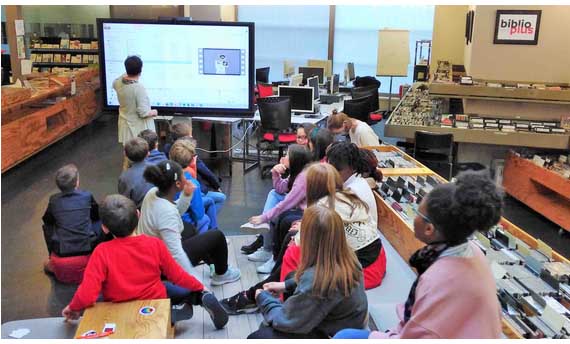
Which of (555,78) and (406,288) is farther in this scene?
(555,78)

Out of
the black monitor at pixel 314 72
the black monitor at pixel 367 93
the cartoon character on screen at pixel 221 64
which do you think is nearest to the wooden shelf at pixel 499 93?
the black monitor at pixel 367 93

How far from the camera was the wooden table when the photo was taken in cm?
235

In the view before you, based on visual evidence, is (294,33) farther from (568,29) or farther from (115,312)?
(115,312)

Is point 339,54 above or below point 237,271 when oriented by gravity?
above

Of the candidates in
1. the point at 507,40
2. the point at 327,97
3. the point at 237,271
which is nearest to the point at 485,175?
the point at 237,271

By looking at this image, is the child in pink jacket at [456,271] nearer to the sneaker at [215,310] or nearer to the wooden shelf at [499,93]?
the sneaker at [215,310]

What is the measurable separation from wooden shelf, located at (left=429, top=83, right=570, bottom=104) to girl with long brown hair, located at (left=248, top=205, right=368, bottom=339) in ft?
16.1

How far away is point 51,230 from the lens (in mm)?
3877

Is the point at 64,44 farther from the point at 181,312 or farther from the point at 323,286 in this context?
the point at 323,286

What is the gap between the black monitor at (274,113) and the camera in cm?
666

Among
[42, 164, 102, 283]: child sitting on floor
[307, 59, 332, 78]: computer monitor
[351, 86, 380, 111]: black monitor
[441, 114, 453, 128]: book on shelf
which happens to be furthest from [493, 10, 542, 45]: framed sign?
[42, 164, 102, 283]: child sitting on floor

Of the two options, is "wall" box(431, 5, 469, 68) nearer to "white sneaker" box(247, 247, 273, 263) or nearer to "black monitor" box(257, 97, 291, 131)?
"black monitor" box(257, 97, 291, 131)

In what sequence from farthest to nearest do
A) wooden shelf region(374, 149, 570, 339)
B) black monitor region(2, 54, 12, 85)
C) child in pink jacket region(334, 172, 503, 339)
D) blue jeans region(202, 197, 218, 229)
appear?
black monitor region(2, 54, 12, 85)
blue jeans region(202, 197, 218, 229)
wooden shelf region(374, 149, 570, 339)
child in pink jacket region(334, 172, 503, 339)

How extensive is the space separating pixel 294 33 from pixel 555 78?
22.1 feet
